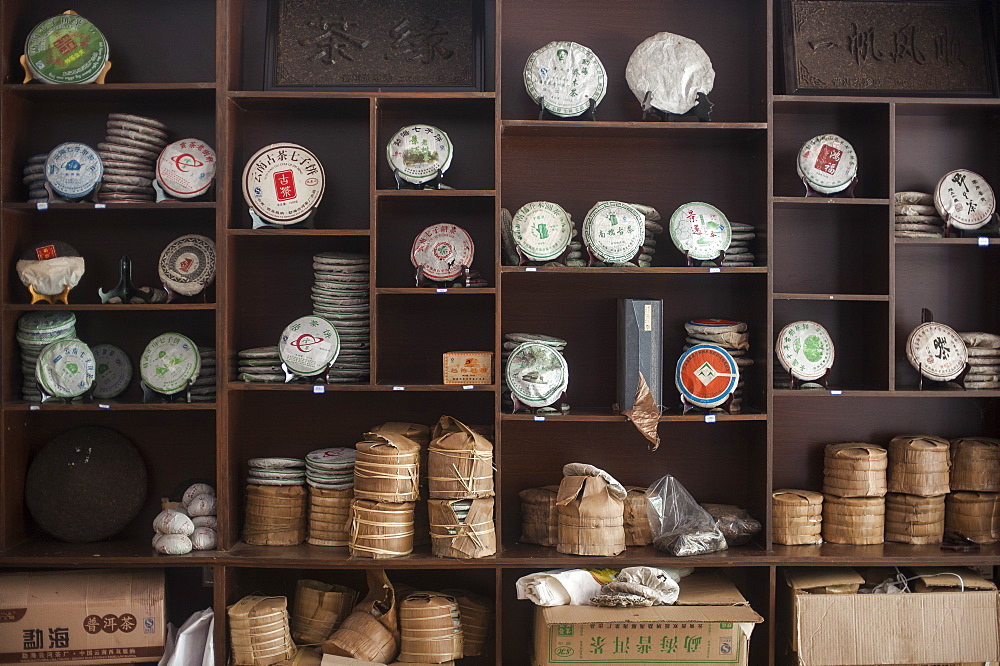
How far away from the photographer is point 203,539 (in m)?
3.14

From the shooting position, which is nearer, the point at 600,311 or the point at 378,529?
the point at 378,529

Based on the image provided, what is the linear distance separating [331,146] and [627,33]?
1.30 m

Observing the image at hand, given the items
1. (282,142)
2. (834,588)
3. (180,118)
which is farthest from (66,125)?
(834,588)

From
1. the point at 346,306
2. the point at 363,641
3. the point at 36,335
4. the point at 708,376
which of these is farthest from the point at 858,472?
the point at 36,335

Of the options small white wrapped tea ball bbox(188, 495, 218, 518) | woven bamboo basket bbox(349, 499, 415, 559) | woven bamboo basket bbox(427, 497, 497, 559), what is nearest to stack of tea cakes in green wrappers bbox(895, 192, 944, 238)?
woven bamboo basket bbox(427, 497, 497, 559)

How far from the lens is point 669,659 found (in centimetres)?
290

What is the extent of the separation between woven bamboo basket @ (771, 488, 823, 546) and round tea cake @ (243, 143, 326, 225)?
212 centimetres

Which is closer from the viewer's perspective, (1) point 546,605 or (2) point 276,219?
(1) point 546,605

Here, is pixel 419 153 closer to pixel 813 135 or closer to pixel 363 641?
pixel 813 135

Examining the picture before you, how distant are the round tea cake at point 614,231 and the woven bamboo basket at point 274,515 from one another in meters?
1.47

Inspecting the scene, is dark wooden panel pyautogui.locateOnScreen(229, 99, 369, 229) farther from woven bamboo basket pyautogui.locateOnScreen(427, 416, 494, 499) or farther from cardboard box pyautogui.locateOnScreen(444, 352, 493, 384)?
woven bamboo basket pyautogui.locateOnScreen(427, 416, 494, 499)

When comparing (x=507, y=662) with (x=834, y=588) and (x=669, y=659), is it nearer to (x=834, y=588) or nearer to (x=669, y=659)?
(x=669, y=659)

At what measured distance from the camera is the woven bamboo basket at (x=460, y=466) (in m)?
3.01

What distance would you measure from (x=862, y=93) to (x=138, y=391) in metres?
3.13
